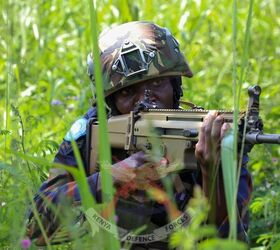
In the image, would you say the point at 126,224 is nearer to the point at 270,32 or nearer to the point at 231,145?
the point at 231,145

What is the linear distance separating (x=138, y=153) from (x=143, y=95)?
382 mm

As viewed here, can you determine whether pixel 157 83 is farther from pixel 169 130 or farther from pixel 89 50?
pixel 89 50

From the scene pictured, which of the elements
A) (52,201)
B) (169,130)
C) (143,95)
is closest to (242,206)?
(169,130)

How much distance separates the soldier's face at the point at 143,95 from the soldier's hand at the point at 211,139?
1.86ft

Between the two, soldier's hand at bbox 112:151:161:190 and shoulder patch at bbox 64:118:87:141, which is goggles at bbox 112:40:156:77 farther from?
soldier's hand at bbox 112:151:161:190

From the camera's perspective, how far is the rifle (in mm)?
2202

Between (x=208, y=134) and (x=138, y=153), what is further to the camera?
(x=138, y=153)

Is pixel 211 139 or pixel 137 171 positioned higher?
pixel 211 139

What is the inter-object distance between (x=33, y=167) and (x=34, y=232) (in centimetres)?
48

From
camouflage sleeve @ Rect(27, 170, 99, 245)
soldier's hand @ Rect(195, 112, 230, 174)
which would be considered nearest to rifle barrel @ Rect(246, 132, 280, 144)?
soldier's hand @ Rect(195, 112, 230, 174)

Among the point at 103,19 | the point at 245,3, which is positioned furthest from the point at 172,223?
the point at 245,3

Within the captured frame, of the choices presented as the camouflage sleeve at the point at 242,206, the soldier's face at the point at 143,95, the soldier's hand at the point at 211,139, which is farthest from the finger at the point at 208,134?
the soldier's face at the point at 143,95

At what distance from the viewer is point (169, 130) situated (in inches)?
99.7

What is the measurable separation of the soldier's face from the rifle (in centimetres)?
8
